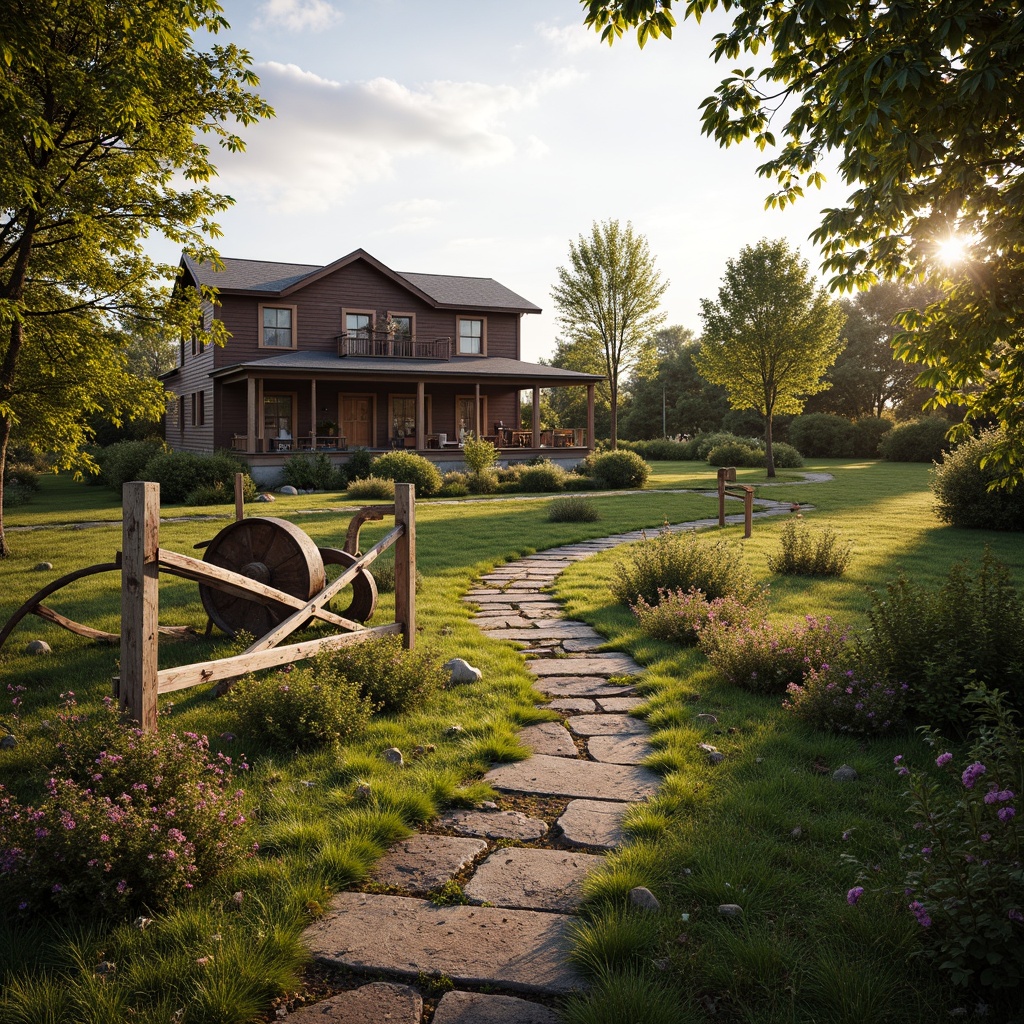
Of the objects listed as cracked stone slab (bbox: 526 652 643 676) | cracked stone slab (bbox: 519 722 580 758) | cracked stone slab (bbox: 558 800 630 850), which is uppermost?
cracked stone slab (bbox: 526 652 643 676)

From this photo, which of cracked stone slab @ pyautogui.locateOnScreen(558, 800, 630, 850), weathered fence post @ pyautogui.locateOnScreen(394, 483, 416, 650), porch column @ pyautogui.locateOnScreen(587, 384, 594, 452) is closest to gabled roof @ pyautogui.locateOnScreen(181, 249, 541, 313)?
porch column @ pyautogui.locateOnScreen(587, 384, 594, 452)

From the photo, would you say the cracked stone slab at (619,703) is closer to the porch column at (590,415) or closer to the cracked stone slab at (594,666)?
the cracked stone slab at (594,666)

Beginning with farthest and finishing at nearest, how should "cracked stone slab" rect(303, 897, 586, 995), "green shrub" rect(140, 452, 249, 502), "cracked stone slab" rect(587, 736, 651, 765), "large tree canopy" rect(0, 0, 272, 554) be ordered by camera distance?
"green shrub" rect(140, 452, 249, 502) → "large tree canopy" rect(0, 0, 272, 554) → "cracked stone slab" rect(587, 736, 651, 765) → "cracked stone slab" rect(303, 897, 586, 995)

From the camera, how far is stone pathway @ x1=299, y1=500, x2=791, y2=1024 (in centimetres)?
239

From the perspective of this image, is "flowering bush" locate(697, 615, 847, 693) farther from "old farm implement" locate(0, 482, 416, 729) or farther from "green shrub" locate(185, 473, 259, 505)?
"green shrub" locate(185, 473, 259, 505)

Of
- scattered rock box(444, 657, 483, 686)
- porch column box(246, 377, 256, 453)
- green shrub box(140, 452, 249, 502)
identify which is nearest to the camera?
scattered rock box(444, 657, 483, 686)

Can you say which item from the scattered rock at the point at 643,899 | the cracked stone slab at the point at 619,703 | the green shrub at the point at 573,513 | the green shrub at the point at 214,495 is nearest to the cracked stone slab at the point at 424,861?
the scattered rock at the point at 643,899

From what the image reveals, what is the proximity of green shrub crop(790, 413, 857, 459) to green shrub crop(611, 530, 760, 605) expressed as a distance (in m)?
39.4

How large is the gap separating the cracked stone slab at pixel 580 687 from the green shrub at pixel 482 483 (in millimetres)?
16816

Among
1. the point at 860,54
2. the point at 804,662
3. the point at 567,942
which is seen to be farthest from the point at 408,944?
the point at 860,54

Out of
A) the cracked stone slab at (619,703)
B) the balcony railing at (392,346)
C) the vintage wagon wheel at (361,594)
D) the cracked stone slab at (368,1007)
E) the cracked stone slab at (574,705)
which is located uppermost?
the balcony railing at (392,346)

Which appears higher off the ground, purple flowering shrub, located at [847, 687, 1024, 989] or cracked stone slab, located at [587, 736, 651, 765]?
purple flowering shrub, located at [847, 687, 1024, 989]

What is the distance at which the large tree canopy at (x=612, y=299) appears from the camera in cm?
3825

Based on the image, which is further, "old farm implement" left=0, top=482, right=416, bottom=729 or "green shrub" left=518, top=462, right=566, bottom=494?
"green shrub" left=518, top=462, right=566, bottom=494
